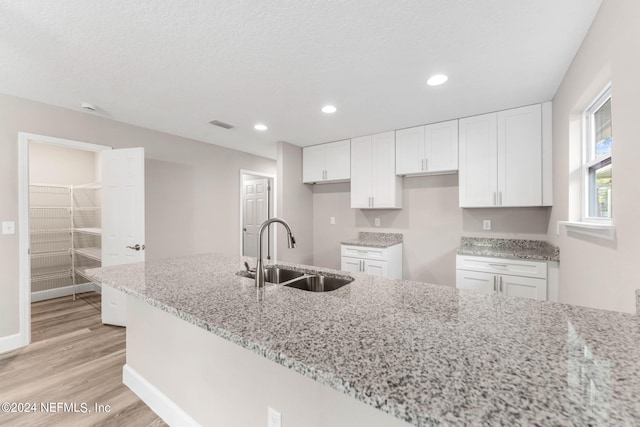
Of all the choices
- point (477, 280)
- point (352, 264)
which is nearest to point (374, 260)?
point (352, 264)

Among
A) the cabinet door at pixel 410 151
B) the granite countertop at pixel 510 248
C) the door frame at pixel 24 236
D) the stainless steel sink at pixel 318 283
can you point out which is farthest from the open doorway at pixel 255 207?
the stainless steel sink at pixel 318 283

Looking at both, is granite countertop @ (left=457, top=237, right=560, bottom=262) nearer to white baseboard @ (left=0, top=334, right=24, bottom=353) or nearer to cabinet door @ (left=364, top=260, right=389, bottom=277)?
cabinet door @ (left=364, top=260, right=389, bottom=277)

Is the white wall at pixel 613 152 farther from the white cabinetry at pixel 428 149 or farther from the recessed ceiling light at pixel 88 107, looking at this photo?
the recessed ceiling light at pixel 88 107

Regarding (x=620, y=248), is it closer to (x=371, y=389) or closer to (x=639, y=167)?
(x=639, y=167)

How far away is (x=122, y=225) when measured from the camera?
3037 mm

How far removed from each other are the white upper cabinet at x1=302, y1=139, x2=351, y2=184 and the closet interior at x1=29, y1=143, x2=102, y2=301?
310 centimetres

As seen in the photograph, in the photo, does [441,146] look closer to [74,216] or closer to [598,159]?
[598,159]

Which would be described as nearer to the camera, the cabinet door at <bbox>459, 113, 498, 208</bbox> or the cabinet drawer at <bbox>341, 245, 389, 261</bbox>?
the cabinet door at <bbox>459, 113, 498, 208</bbox>

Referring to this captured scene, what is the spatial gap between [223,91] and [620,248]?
2882 mm

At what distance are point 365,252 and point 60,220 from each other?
15.4 feet

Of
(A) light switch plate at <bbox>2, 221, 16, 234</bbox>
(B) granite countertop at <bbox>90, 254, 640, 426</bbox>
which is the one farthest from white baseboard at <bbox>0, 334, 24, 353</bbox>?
(B) granite countertop at <bbox>90, 254, 640, 426</bbox>

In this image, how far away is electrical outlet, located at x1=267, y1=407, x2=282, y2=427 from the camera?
42.4 inches

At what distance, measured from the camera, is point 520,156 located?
2.77 m

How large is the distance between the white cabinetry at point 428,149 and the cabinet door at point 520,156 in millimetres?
469
